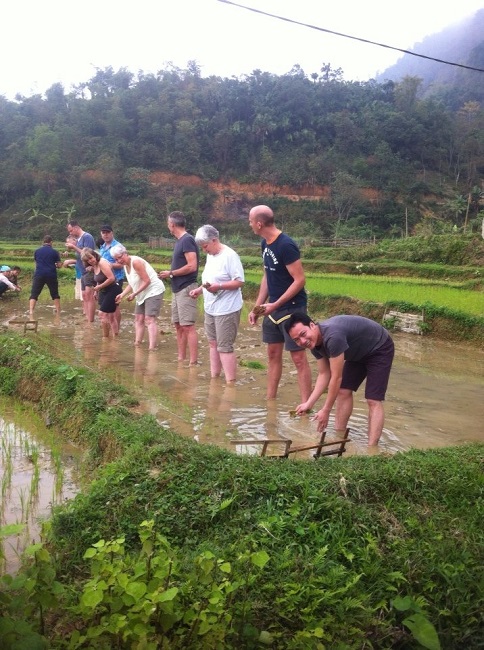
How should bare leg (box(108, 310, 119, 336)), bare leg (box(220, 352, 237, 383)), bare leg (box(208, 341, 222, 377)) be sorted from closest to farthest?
bare leg (box(220, 352, 237, 383))
bare leg (box(208, 341, 222, 377))
bare leg (box(108, 310, 119, 336))

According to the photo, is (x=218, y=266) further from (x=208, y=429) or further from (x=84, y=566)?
(x=84, y=566)

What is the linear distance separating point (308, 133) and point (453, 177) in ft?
53.5

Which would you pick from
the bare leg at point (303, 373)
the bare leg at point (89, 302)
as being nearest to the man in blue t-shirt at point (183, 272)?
the bare leg at point (303, 373)

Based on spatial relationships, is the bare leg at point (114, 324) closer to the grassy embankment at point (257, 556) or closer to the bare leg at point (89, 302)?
the bare leg at point (89, 302)

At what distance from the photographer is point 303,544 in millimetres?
3154

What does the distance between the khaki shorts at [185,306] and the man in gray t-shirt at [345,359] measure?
275 centimetres

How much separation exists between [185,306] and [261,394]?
151 centimetres

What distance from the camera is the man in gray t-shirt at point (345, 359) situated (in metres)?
4.49

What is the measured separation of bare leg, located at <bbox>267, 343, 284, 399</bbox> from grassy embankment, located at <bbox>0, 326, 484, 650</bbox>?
6.00 feet

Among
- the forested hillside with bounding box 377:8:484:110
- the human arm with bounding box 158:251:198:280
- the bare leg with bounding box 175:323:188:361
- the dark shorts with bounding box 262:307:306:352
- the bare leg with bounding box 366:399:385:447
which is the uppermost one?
the forested hillside with bounding box 377:8:484:110

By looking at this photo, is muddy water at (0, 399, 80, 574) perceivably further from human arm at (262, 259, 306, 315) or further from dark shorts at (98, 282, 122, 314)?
dark shorts at (98, 282, 122, 314)

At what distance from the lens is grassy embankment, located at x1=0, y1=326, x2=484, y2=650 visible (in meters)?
2.49

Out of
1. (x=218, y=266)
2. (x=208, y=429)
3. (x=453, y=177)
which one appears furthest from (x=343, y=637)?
(x=453, y=177)

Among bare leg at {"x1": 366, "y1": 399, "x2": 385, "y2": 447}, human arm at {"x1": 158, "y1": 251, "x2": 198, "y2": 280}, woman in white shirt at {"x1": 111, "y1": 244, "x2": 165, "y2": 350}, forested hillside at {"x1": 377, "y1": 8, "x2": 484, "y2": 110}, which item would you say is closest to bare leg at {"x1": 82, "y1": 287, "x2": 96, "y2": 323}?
woman in white shirt at {"x1": 111, "y1": 244, "x2": 165, "y2": 350}
